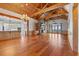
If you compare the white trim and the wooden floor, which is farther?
the white trim

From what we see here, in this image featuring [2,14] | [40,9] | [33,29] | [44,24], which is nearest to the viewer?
[2,14]

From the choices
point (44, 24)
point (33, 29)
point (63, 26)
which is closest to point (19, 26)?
point (33, 29)

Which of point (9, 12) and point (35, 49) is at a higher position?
point (9, 12)

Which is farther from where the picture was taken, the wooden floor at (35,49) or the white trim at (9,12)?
the white trim at (9,12)

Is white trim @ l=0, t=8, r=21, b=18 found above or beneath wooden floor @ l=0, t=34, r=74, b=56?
above

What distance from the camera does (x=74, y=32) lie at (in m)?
5.86

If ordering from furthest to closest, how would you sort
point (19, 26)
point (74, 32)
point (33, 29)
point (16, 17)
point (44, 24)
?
point (44, 24) → point (33, 29) → point (19, 26) → point (16, 17) → point (74, 32)

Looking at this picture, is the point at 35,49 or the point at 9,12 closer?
the point at 35,49

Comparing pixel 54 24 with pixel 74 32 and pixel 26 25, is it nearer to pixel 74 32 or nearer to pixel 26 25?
pixel 26 25

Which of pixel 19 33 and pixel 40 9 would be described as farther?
pixel 40 9

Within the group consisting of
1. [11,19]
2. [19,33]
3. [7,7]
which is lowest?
[19,33]

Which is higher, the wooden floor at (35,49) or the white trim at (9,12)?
the white trim at (9,12)

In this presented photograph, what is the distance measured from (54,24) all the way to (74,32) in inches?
934

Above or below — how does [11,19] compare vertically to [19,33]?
above
